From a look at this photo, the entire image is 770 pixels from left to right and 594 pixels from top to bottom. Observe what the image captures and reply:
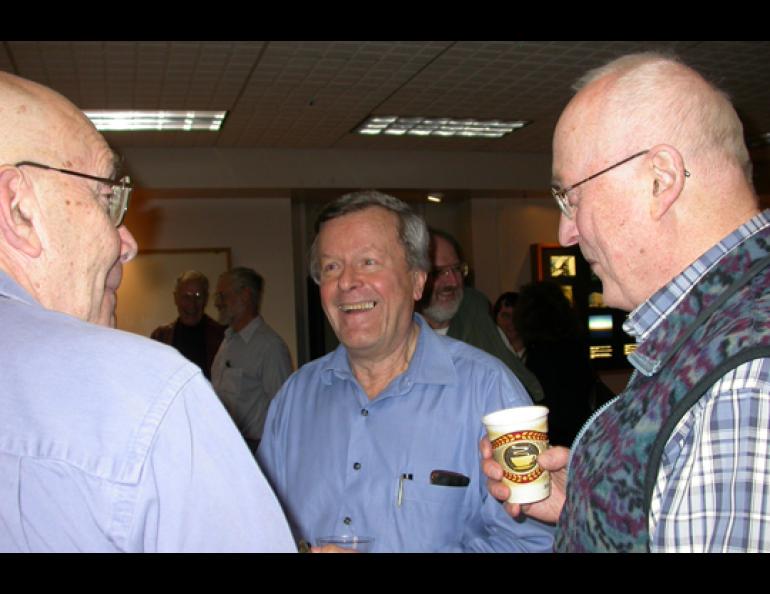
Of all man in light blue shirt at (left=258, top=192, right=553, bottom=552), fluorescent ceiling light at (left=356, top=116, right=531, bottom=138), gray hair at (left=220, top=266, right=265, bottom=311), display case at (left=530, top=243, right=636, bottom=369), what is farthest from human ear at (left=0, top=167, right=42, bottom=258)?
display case at (left=530, top=243, right=636, bottom=369)

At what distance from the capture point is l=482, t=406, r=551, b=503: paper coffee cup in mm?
1328

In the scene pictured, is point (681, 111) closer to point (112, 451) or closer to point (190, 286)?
point (112, 451)

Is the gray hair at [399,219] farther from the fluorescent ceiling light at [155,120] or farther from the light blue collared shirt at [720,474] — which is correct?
the fluorescent ceiling light at [155,120]

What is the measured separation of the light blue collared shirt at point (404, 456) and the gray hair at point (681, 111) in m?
0.96

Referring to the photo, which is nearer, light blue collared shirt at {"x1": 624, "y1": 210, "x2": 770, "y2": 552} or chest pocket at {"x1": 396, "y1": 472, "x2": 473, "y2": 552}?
light blue collared shirt at {"x1": 624, "y1": 210, "x2": 770, "y2": 552}

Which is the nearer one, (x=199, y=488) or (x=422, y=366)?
(x=199, y=488)

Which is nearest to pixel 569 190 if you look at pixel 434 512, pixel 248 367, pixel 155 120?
pixel 434 512

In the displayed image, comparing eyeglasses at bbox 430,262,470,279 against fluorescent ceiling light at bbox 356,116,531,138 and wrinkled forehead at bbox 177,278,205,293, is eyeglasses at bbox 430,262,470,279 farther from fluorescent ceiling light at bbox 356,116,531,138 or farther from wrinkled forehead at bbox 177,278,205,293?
wrinkled forehead at bbox 177,278,205,293

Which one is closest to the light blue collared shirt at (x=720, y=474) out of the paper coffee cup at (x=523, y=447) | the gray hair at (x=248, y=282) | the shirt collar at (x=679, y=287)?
the shirt collar at (x=679, y=287)

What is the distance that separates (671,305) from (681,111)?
330 millimetres

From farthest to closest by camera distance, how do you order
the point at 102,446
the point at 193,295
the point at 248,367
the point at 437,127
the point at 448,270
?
1. the point at 437,127
2. the point at 193,295
3. the point at 248,367
4. the point at 448,270
5. the point at 102,446

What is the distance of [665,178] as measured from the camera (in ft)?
3.45

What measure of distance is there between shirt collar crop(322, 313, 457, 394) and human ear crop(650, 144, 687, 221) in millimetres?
963
